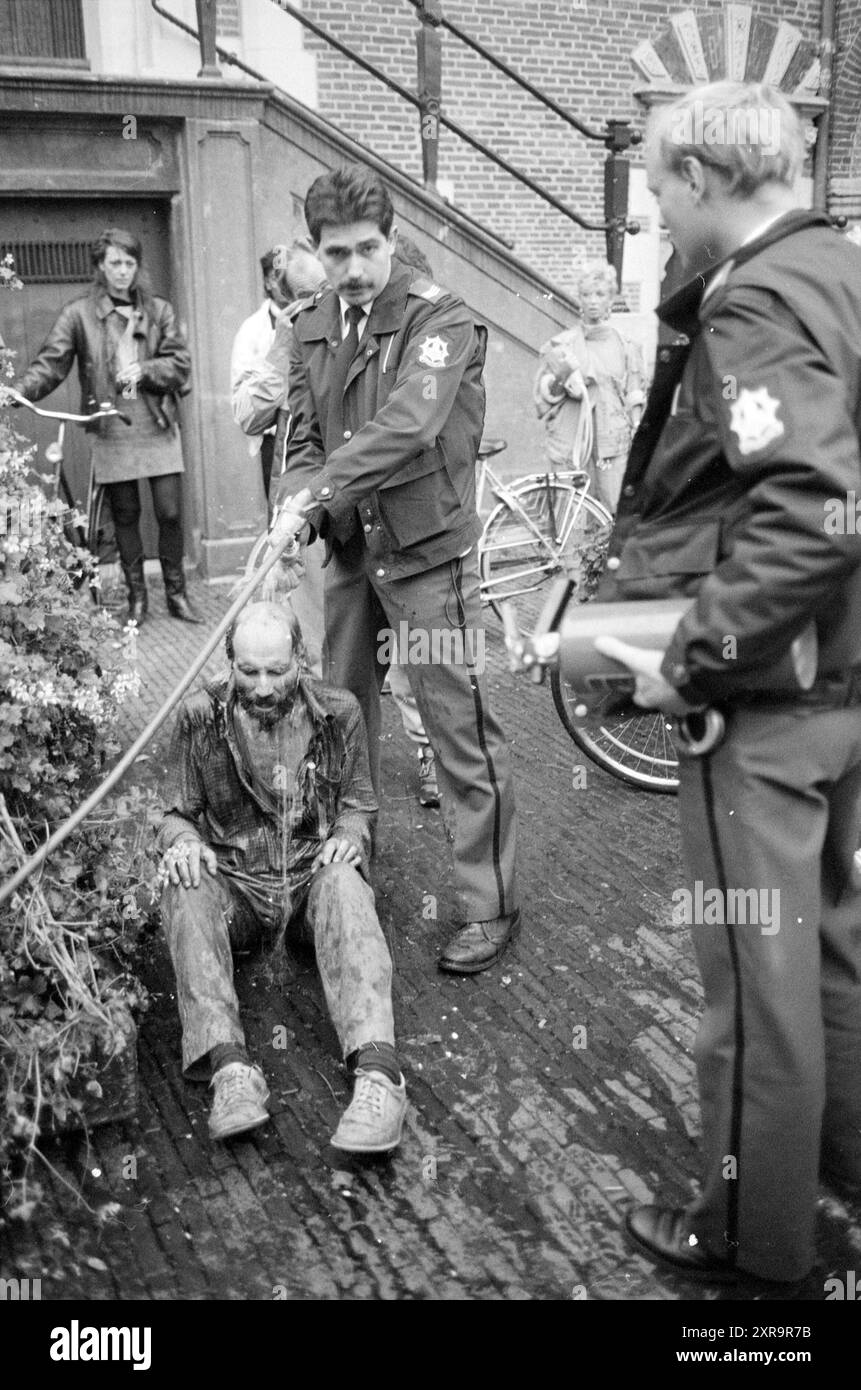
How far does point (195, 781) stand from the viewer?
12.7 ft

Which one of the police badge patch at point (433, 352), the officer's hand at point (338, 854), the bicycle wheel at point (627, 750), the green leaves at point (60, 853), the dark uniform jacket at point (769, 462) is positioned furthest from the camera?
the bicycle wheel at point (627, 750)

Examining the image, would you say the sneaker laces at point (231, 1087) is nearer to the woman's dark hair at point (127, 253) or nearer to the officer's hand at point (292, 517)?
the officer's hand at point (292, 517)

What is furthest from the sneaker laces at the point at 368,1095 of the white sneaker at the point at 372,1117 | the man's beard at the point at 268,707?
the man's beard at the point at 268,707

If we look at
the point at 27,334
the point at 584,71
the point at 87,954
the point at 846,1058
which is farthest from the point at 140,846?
the point at 584,71

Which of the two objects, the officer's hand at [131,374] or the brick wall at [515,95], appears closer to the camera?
the officer's hand at [131,374]

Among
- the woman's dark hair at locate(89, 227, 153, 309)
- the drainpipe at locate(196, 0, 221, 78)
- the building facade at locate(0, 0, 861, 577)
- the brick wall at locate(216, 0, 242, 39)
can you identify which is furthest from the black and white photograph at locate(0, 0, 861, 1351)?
the brick wall at locate(216, 0, 242, 39)

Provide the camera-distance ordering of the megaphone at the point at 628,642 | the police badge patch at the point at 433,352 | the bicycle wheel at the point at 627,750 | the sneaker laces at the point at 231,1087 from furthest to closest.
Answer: the bicycle wheel at the point at 627,750
the police badge patch at the point at 433,352
the sneaker laces at the point at 231,1087
the megaphone at the point at 628,642

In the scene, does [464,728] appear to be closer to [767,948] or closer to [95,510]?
[767,948]

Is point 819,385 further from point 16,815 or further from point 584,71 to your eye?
point 584,71

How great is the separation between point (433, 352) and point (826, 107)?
492 inches

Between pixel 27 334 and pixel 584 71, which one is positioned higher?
pixel 584 71

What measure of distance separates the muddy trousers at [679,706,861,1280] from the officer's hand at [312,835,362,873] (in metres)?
1.30

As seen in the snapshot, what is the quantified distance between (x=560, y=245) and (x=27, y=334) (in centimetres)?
572

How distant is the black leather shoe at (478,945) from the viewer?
4102mm
